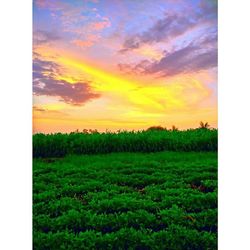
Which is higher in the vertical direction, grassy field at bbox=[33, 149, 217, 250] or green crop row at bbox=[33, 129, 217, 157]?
green crop row at bbox=[33, 129, 217, 157]

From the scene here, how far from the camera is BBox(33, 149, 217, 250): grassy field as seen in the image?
3.51m

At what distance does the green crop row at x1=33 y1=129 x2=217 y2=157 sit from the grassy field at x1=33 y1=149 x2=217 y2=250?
0.04 m

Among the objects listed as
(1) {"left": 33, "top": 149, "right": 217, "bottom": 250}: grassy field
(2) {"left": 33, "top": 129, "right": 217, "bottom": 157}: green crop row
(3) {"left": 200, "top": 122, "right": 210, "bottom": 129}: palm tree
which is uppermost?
(3) {"left": 200, "top": 122, "right": 210, "bottom": 129}: palm tree

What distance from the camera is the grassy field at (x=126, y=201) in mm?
3512

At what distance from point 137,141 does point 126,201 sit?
0.45 m

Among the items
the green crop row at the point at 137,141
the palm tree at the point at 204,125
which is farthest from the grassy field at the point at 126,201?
the palm tree at the point at 204,125

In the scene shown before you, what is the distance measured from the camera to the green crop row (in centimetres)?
383

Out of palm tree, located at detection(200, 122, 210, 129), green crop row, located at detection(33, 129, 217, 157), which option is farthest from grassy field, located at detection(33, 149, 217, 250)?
palm tree, located at detection(200, 122, 210, 129)

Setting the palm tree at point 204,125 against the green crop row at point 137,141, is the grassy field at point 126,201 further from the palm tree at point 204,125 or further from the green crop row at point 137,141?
the palm tree at point 204,125

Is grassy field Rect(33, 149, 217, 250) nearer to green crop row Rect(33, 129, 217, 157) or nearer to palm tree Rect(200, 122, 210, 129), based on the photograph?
green crop row Rect(33, 129, 217, 157)

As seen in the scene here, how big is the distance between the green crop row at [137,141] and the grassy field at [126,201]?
0.04m

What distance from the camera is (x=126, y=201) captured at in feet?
11.9

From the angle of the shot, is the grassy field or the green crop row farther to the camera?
the green crop row
